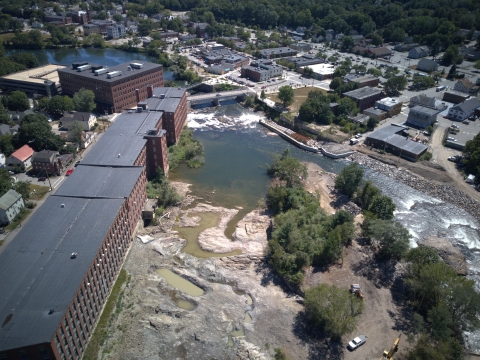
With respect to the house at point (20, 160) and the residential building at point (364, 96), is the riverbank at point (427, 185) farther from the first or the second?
the house at point (20, 160)

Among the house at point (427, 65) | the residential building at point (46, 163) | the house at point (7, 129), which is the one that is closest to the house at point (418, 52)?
the house at point (427, 65)

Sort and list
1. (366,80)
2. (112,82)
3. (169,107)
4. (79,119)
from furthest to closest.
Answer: (366,80) < (112,82) < (79,119) < (169,107)

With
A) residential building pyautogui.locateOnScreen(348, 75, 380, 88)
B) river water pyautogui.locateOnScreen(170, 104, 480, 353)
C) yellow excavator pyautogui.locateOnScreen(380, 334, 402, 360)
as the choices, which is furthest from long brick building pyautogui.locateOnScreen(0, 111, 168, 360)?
Result: residential building pyautogui.locateOnScreen(348, 75, 380, 88)

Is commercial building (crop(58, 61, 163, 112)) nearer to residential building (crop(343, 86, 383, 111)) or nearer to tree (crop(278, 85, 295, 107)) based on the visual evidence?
tree (crop(278, 85, 295, 107))

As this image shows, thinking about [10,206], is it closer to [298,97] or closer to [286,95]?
[286,95]

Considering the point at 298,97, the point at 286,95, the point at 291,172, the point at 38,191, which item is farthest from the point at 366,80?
the point at 38,191
